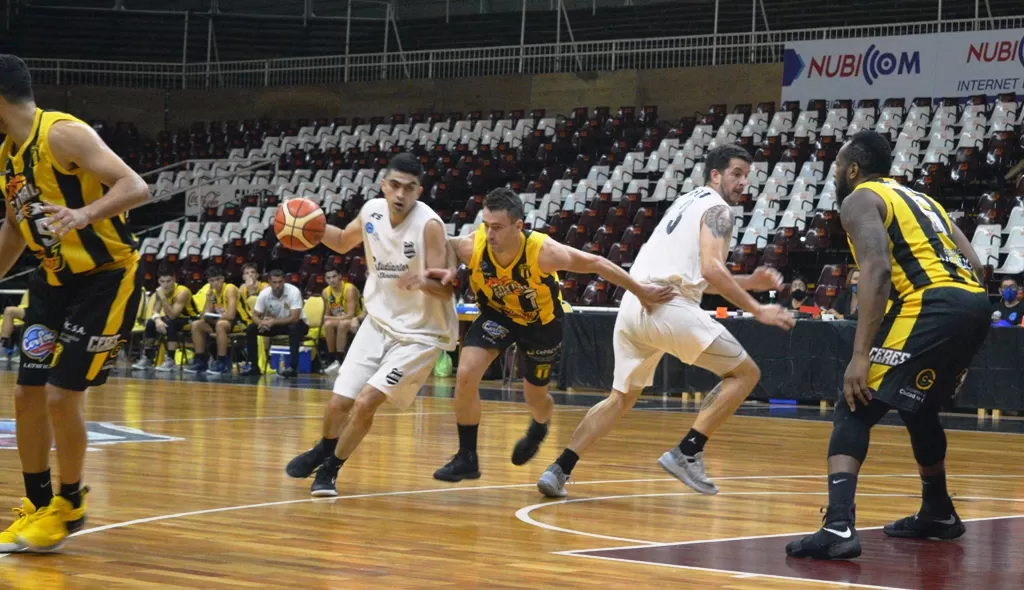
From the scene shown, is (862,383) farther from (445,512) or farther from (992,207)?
(992,207)

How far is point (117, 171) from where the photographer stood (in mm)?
5223

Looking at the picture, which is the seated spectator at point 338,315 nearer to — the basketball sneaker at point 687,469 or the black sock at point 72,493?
the basketball sneaker at point 687,469

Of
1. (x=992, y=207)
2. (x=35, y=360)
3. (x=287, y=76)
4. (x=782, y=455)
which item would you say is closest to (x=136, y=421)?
(x=782, y=455)

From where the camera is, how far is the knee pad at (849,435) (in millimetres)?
5574

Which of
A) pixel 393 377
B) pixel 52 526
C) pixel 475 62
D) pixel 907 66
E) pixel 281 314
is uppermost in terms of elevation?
pixel 475 62

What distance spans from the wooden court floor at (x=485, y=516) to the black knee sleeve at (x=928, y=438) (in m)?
0.38

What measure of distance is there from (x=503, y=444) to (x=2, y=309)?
642 inches

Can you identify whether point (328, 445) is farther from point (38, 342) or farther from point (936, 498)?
point (936, 498)

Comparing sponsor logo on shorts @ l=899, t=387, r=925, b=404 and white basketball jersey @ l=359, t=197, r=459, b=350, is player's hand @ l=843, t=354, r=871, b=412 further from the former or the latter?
white basketball jersey @ l=359, t=197, r=459, b=350

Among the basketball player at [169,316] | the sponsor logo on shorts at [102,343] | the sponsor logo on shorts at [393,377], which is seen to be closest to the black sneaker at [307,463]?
the sponsor logo on shorts at [393,377]

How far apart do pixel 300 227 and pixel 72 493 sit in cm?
230

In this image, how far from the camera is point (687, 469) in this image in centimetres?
755

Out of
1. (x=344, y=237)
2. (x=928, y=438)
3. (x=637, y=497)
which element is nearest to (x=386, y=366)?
(x=344, y=237)

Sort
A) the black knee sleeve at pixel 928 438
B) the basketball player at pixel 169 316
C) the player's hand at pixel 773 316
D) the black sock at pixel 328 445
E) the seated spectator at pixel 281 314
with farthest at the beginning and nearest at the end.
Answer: the basketball player at pixel 169 316 < the seated spectator at pixel 281 314 < the black sock at pixel 328 445 < the player's hand at pixel 773 316 < the black knee sleeve at pixel 928 438
